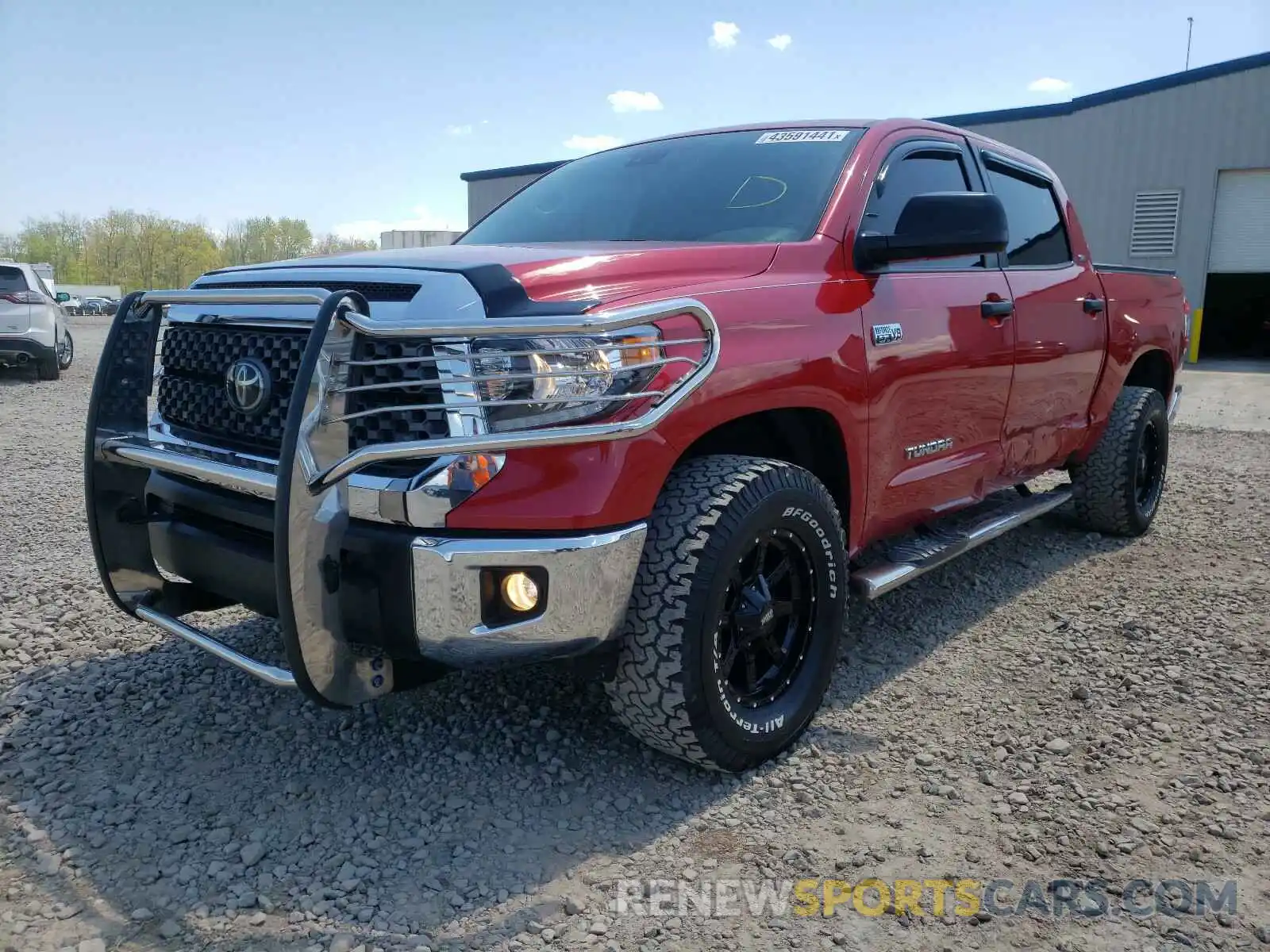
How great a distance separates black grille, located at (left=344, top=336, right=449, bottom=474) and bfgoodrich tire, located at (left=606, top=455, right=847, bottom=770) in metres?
0.63

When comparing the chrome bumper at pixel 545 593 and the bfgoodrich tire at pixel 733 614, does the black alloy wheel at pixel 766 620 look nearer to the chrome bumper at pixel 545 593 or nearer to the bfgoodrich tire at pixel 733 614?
the bfgoodrich tire at pixel 733 614

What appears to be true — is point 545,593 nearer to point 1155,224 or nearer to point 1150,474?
point 1150,474

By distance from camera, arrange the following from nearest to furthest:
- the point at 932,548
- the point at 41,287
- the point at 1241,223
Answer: the point at 932,548 < the point at 41,287 < the point at 1241,223

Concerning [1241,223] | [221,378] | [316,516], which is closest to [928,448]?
[316,516]

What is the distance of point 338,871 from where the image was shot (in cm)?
231

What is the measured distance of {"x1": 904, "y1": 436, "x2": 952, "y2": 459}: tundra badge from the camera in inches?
134

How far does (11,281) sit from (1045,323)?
1273 cm

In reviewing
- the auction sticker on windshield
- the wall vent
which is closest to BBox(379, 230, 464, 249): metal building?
the auction sticker on windshield

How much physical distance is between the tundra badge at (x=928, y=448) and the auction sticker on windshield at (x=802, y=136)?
3.65 ft

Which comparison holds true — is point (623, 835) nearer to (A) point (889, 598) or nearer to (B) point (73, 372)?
(A) point (889, 598)

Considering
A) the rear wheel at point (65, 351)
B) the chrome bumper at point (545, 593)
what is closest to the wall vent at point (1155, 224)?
the rear wheel at point (65, 351)

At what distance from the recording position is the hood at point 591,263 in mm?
2457

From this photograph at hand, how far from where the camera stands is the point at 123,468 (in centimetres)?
296

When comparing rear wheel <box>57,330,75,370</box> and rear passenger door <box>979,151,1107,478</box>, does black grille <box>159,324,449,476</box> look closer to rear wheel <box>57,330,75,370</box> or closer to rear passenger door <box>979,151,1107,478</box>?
rear passenger door <box>979,151,1107,478</box>
